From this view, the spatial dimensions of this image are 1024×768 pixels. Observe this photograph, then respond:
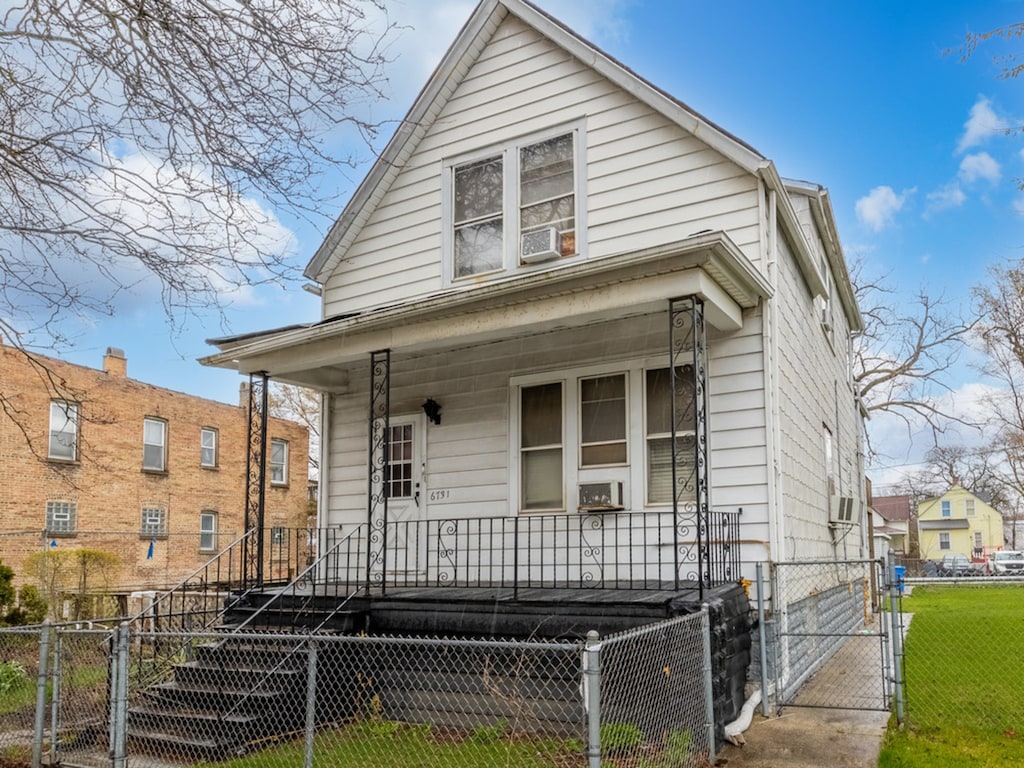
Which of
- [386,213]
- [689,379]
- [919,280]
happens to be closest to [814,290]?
[689,379]

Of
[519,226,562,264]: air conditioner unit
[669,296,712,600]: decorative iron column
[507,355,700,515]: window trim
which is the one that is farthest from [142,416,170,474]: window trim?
[669,296,712,600]: decorative iron column

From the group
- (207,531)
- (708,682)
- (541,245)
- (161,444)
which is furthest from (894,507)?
(708,682)

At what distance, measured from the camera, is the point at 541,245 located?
998 cm

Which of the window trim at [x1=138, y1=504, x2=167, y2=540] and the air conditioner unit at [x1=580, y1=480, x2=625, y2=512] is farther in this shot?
the window trim at [x1=138, y1=504, x2=167, y2=540]

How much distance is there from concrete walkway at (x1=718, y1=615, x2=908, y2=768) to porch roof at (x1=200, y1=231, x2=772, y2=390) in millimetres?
3583

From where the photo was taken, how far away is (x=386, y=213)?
1155 centimetres

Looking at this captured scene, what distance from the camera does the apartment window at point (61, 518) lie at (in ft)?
68.8

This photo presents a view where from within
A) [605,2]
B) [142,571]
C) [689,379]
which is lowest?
[142,571]

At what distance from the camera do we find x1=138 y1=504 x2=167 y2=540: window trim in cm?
2351

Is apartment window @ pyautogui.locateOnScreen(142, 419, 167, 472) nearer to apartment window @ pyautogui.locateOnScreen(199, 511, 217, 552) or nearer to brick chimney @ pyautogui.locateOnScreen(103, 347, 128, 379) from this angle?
brick chimney @ pyautogui.locateOnScreen(103, 347, 128, 379)

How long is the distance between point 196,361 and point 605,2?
6041 millimetres

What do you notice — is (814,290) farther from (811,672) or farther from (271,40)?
(271,40)

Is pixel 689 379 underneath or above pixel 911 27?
underneath

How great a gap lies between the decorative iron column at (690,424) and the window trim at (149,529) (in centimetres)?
1897
